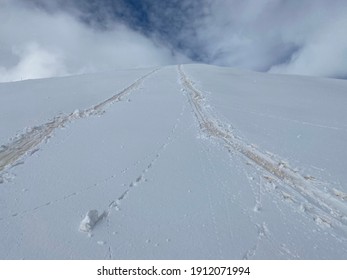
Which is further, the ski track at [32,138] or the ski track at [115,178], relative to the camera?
the ski track at [32,138]

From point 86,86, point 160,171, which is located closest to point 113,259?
point 160,171

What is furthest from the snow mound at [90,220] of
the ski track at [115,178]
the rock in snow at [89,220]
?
the ski track at [115,178]

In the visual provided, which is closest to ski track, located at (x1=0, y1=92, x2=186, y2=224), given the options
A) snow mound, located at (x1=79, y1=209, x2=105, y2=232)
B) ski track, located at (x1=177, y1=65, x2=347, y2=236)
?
snow mound, located at (x1=79, y1=209, x2=105, y2=232)

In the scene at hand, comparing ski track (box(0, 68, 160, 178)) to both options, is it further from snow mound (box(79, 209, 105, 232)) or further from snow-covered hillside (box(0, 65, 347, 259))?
snow mound (box(79, 209, 105, 232))

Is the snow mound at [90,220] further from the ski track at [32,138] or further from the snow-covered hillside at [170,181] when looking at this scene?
the ski track at [32,138]

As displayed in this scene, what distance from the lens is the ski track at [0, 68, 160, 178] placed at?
8648mm

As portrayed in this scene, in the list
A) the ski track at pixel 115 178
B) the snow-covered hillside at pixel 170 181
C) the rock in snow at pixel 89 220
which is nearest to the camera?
the snow-covered hillside at pixel 170 181

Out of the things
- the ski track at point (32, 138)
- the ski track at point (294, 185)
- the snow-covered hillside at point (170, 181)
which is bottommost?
the ski track at point (294, 185)

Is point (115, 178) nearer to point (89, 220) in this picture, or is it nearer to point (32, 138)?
point (89, 220)

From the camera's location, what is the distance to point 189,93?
17859 millimetres

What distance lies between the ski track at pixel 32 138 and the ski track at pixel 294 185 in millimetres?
5508

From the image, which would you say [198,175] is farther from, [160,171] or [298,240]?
[298,240]

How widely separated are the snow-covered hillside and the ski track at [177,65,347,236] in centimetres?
4

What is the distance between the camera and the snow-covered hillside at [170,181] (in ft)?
18.3
